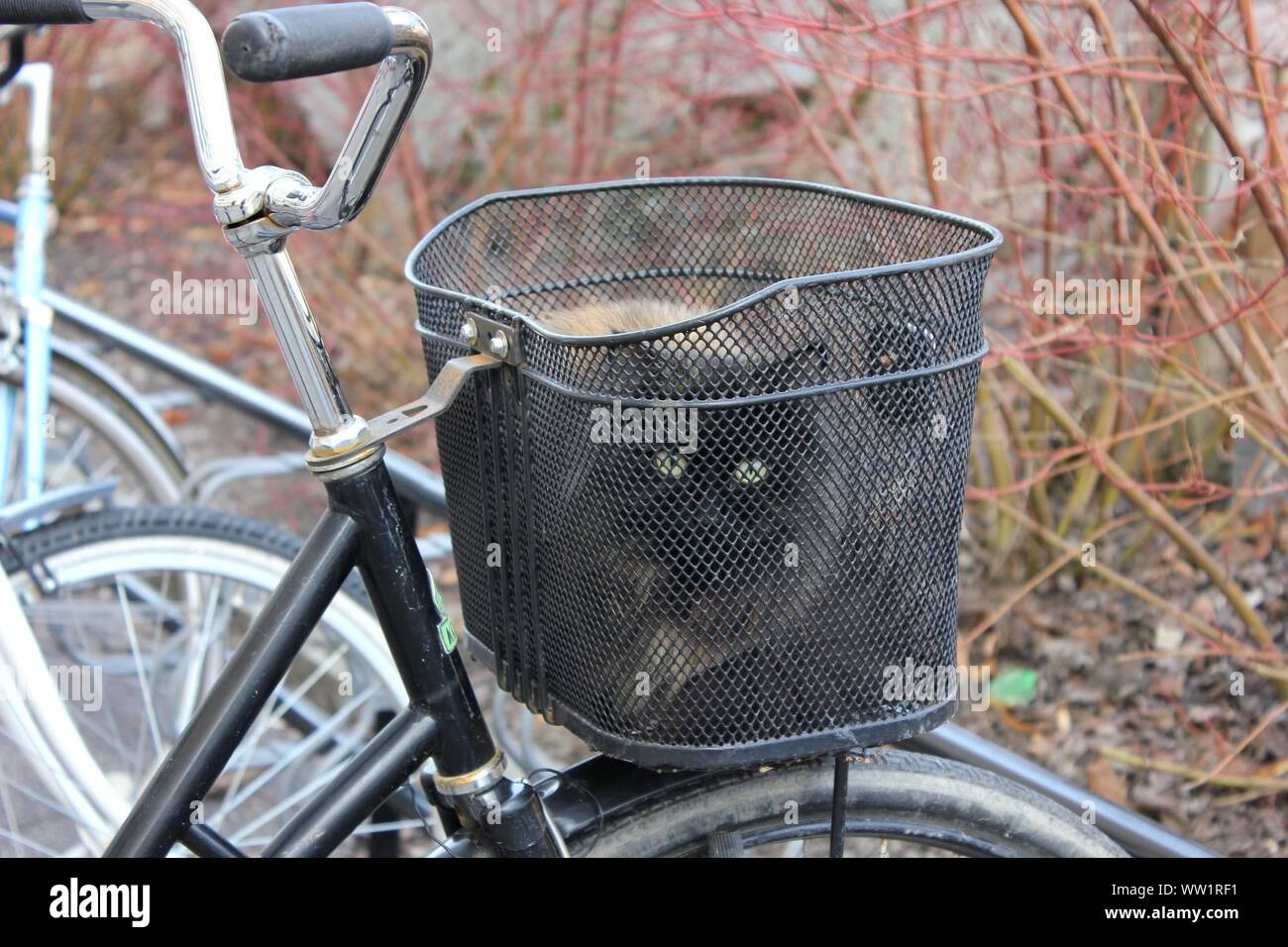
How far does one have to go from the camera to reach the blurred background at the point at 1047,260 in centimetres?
238

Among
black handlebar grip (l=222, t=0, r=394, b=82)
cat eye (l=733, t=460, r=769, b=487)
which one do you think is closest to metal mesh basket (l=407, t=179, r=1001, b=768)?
cat eye (l=733, t=460, r=769, b=487)

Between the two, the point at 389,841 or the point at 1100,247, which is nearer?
the point at 389,841

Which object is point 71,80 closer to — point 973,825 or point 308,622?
point 308,622

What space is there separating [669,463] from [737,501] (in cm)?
8

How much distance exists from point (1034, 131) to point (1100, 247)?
0.37 metres

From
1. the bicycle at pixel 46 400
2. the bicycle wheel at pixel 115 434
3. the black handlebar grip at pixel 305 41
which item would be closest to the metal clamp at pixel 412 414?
the black handlebar grip at pixel 305 41

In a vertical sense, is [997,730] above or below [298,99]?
below

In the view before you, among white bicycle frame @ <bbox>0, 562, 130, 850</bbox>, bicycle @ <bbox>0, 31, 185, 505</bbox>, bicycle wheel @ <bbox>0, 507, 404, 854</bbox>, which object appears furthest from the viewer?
bicycle @ <bbox>0, 31, 185, 505</bbox>

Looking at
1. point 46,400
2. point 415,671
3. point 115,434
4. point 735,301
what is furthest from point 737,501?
point 115,434

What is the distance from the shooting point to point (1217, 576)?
268cm

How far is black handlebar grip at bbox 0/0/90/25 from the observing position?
4.47 ft

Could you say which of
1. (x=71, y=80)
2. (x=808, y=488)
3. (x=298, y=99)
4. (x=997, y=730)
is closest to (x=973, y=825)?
(x=808, y=488)

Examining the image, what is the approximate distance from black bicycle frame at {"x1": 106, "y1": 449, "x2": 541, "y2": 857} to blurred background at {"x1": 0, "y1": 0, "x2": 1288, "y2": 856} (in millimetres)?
1120

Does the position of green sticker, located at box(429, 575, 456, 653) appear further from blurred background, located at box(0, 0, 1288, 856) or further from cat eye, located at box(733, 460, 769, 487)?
blurred background, located at box(0, 0, 1288, 856)
